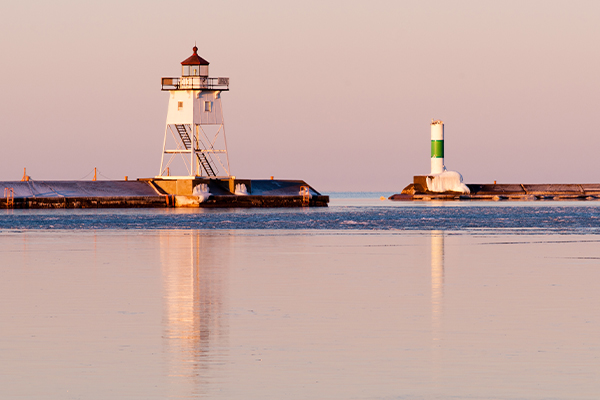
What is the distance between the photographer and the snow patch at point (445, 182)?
385 feet

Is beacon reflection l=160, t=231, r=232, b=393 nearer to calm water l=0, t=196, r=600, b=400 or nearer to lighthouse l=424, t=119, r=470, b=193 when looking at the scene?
calm water l=0, t=196, r=600, b=400

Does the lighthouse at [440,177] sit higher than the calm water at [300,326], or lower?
higher

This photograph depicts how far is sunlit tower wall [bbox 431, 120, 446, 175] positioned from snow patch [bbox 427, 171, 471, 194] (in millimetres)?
716

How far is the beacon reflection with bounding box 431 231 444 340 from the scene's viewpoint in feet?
39.1

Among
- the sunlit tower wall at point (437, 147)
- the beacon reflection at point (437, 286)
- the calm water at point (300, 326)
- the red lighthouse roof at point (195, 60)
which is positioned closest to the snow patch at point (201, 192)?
the red lighthouse roof at point (195, 60)

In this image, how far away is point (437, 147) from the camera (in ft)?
367

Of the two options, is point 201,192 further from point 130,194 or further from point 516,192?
point 516,192

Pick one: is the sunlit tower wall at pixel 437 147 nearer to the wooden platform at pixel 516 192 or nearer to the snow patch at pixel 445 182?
the snow patch at pixel 445 182

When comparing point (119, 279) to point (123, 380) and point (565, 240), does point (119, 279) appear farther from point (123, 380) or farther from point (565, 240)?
point (565, 240)

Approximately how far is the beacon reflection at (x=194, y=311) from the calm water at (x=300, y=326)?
3 cm

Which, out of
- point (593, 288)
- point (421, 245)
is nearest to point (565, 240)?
point (421, 245)

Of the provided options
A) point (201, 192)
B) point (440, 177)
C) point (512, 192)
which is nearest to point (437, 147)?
point (440, 177)

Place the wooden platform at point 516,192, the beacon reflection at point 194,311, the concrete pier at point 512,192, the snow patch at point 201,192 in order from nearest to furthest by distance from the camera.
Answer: the beacon reflection at point 194,311 < the snow patch at point 201,192 < the concrete pier at point 512,192 < the wooden platform at point 516,192

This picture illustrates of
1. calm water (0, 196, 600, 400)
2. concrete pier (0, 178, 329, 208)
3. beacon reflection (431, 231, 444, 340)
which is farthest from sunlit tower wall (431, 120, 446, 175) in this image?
calm water (0, 196, 600, 400)
